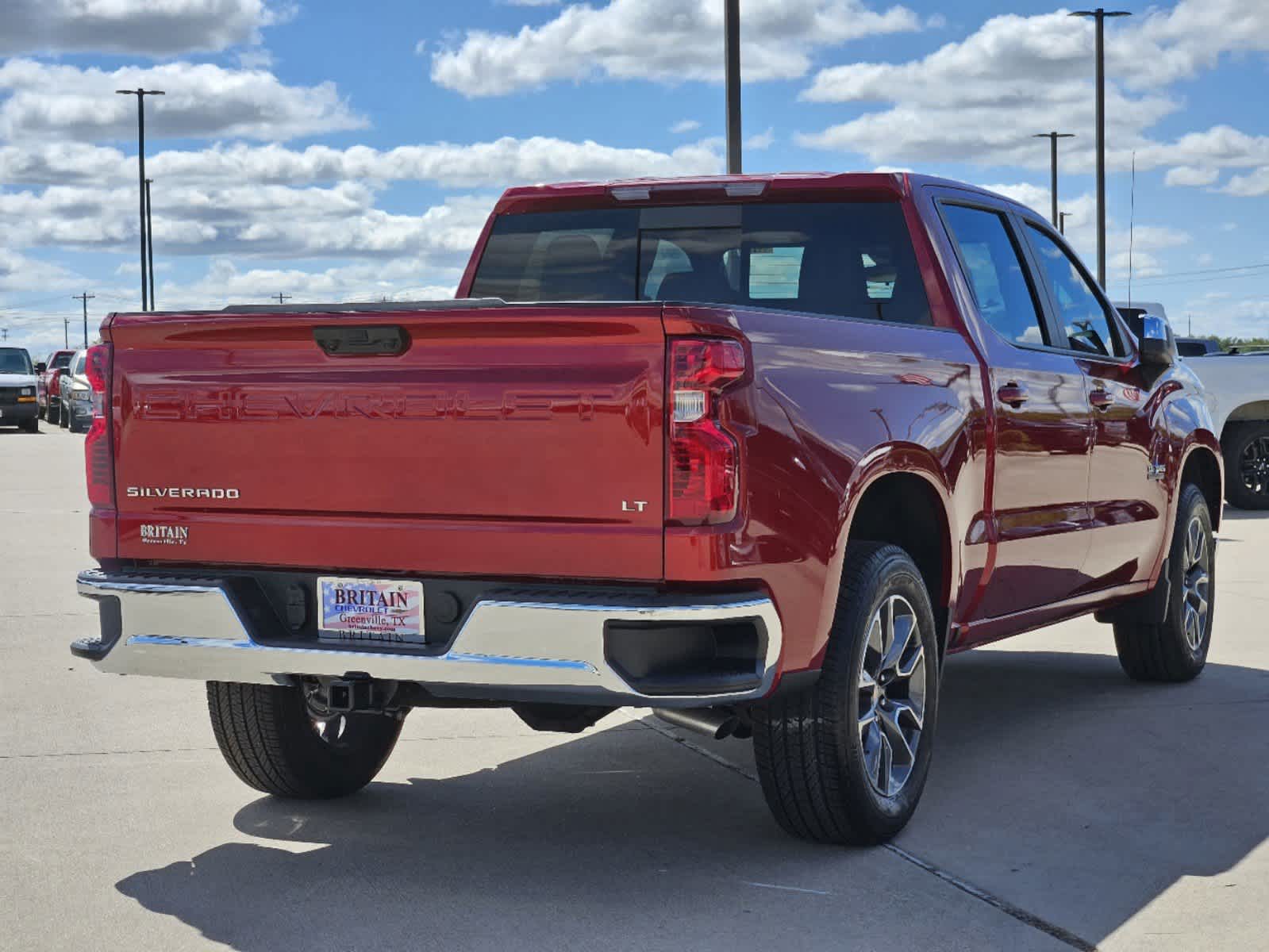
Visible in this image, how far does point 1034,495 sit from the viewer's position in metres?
6.50

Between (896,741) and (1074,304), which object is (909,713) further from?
(1074,304)

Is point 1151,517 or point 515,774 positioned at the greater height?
point 1151,517

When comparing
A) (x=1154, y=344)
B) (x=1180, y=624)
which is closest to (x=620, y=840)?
(x=1154, y=344)

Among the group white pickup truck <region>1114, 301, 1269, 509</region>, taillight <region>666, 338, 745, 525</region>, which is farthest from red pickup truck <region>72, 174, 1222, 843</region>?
white pickup truck <region>1114, 301, 1269, 509</region>

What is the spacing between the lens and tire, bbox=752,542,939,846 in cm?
509

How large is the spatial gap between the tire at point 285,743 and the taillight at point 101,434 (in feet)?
2.63

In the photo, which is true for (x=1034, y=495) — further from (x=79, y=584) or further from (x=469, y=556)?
(x=79, y=584)

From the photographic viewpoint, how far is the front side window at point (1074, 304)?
23.6ft

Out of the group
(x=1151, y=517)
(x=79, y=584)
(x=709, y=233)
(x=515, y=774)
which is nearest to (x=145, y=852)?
(x=79, y=584)

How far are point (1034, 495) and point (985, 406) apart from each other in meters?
0.58

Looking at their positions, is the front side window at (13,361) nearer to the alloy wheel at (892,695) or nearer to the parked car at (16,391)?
the parked car at (16,391)

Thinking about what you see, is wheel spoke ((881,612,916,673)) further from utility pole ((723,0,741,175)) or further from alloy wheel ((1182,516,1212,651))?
utility pole ((723,0,741,175))

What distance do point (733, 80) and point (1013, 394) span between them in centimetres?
1053

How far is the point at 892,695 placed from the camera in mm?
5617
